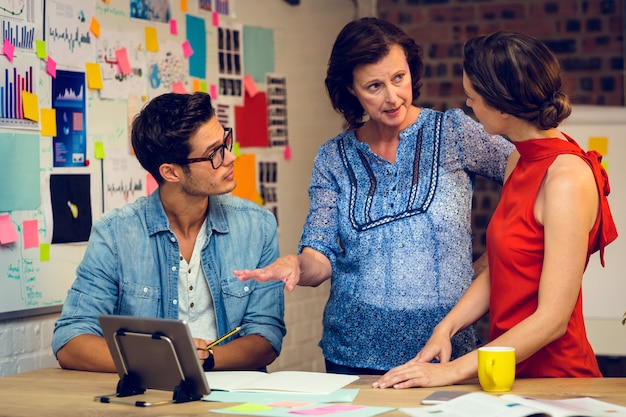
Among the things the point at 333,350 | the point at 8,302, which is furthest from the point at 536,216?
the point at 8,302

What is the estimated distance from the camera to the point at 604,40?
4.77 meters

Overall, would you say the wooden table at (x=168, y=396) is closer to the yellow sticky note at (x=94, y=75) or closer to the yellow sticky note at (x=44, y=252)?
the yellow sticky note at (x=44, y=252)

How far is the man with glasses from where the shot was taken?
2500 millimetres

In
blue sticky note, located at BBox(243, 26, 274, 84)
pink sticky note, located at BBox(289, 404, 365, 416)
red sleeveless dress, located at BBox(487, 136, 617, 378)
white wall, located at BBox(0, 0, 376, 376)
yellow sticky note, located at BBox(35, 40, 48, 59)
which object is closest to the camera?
pink sticky note, located at BBox(289, 404, 365, 416)

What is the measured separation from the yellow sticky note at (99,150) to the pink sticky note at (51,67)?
300mm

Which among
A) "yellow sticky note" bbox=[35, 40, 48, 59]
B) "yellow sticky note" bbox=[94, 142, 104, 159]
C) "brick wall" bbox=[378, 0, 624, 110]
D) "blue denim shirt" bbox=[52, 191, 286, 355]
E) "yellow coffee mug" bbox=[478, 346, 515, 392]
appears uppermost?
"brick wall" bbox=[378, 0, 624, 110]

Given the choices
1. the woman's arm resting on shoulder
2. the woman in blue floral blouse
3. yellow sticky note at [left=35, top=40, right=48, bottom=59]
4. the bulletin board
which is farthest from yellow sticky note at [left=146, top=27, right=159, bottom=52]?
the woman's arm resting on shoulder

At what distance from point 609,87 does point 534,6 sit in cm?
57

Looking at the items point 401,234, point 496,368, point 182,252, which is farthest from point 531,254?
point 182,252

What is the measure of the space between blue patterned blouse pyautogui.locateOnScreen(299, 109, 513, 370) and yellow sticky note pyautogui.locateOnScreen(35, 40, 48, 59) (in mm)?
1023

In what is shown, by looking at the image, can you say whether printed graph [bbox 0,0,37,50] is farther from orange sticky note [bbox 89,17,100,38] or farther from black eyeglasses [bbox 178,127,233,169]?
black eyeglasses [bbox 178,127,233,169]

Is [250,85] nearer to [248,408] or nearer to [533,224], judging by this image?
[533,224]

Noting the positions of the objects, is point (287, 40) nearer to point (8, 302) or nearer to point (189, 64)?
point (189, 64)

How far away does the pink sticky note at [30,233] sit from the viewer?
114 inches
